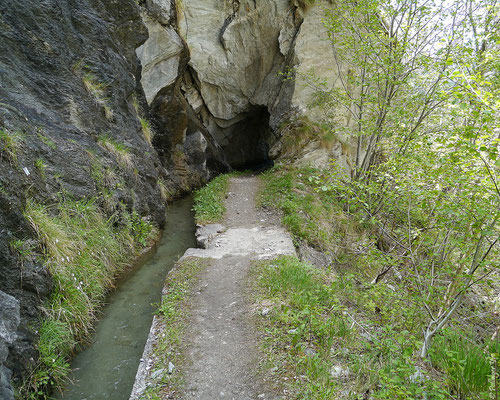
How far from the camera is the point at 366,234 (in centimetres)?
925

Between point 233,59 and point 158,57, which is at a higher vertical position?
point 233,59

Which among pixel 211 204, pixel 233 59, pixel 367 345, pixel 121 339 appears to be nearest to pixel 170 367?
pixel 121 339

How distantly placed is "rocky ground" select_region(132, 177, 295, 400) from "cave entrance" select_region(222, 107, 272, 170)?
12.0m

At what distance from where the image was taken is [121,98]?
8656mm

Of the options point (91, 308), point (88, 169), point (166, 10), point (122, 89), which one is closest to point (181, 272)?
point (91, 308)

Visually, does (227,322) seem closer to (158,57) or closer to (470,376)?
(470,376)

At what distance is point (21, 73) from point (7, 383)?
18.2 ft

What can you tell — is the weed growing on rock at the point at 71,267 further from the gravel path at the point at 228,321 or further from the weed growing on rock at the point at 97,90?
the weed growing on rock at the point at 97,90

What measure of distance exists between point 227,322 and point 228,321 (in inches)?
1.0

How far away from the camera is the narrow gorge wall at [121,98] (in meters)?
3.93

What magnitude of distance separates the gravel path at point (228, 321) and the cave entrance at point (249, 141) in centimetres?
→ 1197

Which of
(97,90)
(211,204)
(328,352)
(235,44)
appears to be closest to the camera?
(328,352)

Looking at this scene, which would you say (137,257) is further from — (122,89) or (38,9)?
(38,9)

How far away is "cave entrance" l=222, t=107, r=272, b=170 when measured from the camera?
1944 cm
